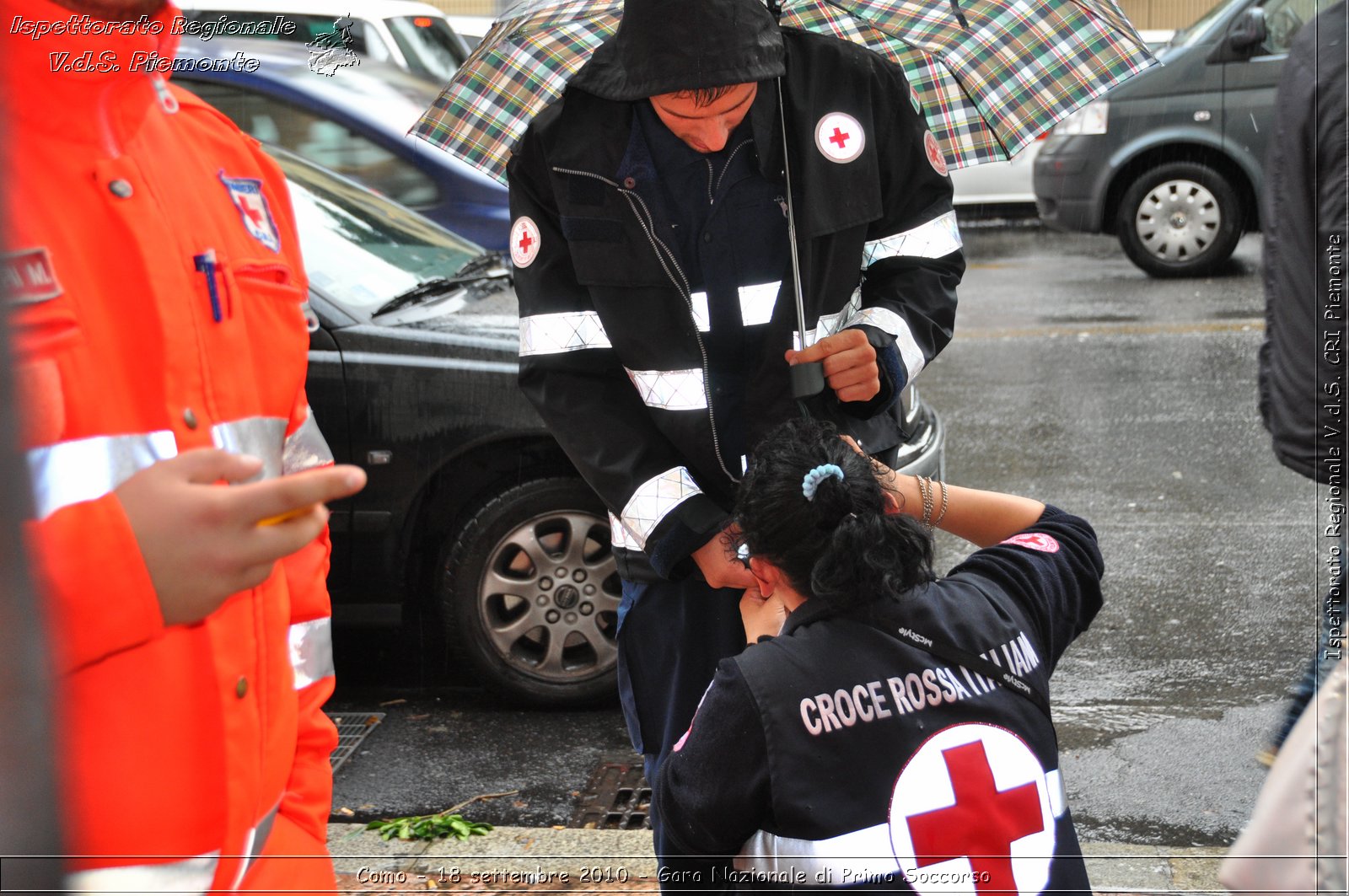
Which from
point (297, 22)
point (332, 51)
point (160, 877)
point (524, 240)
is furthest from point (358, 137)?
point (160, 877)

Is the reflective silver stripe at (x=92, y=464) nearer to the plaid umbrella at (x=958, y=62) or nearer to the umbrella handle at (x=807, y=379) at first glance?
the umbrella handle at (x=807, y=379)

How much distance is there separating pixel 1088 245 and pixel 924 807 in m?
12.2

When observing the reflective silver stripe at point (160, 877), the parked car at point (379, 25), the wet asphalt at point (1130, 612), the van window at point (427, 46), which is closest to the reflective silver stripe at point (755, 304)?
the reflective silver stripe at point (160, 877)

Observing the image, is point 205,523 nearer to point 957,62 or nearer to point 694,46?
point 694,46

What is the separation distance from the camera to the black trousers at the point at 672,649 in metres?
2.50

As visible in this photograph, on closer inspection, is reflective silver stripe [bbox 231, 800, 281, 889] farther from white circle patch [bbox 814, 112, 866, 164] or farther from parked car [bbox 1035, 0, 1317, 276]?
parked car [bbox 1035, 0, 1317, 276]

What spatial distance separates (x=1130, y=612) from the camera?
491 cm

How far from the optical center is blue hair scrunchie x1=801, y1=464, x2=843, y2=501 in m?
2.04

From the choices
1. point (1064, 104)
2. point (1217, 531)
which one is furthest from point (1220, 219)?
point (1064, 104)

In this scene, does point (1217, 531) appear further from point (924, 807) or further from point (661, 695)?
point (924, 807)

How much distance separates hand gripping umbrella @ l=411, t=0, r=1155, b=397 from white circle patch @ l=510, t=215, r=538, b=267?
0.32 meters

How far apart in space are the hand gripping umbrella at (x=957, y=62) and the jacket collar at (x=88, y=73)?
1.26 metres

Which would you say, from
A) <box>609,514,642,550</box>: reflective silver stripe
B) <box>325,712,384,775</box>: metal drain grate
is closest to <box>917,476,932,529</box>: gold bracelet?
<box>609,514,642,550</box>: reflective silver stripe

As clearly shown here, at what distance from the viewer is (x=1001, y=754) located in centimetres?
193
